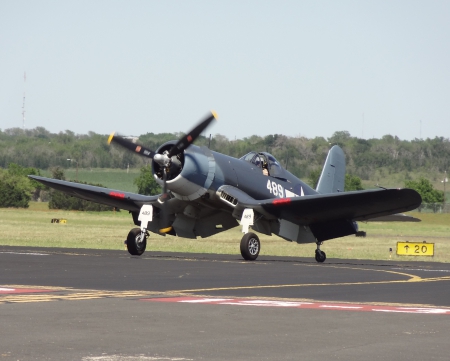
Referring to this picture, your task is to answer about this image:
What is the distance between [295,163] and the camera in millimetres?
85875

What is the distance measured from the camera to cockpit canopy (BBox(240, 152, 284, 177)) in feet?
92.7

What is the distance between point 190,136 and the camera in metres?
25.2

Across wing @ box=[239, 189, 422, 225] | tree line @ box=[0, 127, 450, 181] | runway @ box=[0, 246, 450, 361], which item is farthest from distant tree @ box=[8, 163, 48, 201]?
runway @ box=[0, 246, 450, 361]

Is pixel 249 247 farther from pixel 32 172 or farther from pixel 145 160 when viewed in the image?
pixel 32 172

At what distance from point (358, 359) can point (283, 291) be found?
694 centimetres

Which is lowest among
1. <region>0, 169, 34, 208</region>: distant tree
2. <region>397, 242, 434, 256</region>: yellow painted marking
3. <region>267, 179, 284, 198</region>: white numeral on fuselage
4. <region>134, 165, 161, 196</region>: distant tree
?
<region>397, 242, 434, 256</region>: yellow painted marking

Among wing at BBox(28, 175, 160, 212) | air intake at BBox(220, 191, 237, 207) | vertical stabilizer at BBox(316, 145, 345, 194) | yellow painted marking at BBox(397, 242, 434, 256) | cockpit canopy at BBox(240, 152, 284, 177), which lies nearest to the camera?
air intake at BBox(220, 191, 237, 207)

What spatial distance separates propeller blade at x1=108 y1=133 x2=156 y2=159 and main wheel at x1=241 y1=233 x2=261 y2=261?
3532 mm

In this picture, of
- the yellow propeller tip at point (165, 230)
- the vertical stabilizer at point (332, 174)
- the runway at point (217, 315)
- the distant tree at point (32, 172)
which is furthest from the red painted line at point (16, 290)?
the distant tree at point (32, 172)

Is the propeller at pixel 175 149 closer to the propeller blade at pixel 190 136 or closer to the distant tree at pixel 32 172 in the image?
the propeller blade at pixel 190 136

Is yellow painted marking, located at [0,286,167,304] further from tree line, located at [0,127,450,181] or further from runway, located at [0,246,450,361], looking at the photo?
tree line, located at [0,127,450,181]

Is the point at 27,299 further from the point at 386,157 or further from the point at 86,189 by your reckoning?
the point at 386,157

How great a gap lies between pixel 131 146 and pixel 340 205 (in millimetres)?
6428

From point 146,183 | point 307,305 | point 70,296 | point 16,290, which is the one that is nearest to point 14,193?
point 146,183
